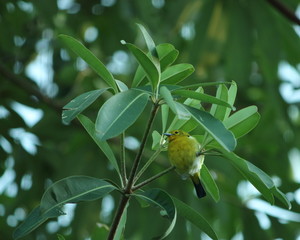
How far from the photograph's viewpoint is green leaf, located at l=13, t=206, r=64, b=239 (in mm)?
1064

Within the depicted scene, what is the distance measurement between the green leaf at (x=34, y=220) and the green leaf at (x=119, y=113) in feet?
0.64

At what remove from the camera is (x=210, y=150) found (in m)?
1.21

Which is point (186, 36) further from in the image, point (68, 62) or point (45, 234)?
point (45, 234)

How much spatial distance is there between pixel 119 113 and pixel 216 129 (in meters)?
0.16

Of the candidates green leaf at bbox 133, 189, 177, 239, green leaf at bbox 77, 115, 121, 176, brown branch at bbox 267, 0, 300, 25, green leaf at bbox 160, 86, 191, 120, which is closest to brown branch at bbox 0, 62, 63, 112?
brown branch at bbox 267, 0, 300, 25

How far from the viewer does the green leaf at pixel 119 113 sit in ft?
3.29

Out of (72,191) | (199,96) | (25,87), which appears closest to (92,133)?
(72,191)

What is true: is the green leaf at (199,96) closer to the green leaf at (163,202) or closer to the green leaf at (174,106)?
the green leaf at (174,106)

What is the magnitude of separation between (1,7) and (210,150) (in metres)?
2.24

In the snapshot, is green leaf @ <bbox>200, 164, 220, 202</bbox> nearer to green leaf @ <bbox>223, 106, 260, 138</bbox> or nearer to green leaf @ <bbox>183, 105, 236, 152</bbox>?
green leaf @ <bbox>223, 106, 260, 138</bbox>

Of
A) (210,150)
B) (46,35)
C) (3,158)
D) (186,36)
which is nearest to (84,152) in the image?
(3,158)

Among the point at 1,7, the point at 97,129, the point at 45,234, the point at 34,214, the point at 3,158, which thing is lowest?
the point at 45,234

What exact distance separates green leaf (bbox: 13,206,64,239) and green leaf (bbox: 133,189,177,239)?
15cm

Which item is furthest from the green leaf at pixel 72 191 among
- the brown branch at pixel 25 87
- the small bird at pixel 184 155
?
the brown branch at pixel 25 87
